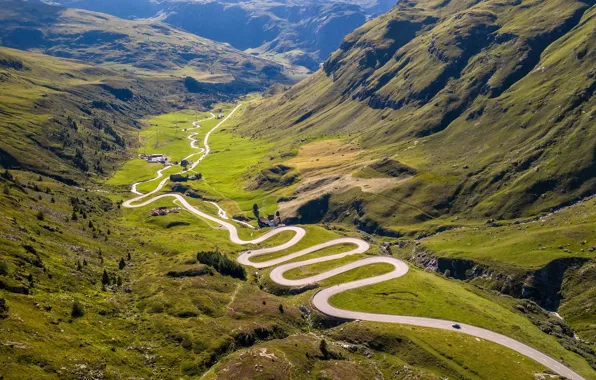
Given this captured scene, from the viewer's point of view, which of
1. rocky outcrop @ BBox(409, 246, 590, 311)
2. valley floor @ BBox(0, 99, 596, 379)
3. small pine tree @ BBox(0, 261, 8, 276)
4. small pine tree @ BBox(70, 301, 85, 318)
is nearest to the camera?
valley floor @ BBox(0, 99, 596, 379)

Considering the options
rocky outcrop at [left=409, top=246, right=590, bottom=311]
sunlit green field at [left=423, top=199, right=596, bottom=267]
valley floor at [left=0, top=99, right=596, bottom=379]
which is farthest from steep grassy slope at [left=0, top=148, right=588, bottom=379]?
sunlit green field at [left=423, top=199, right=596, bottom=267]

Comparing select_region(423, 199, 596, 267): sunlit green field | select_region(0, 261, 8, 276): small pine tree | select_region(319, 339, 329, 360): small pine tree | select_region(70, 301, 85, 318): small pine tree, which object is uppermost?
select_region(0, 261, 8, 276): small pine tree

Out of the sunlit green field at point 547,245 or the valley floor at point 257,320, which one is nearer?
the valley floor at point 257,320

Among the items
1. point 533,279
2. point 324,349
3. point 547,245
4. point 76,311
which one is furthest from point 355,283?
point 547,245

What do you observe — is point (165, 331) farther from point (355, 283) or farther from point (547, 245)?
point (547, 245)

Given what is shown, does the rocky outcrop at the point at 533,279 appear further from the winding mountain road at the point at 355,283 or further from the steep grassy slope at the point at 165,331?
the steep grassy slope at the point at 165,331

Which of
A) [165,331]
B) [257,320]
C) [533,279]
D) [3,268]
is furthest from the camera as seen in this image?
[533,279]

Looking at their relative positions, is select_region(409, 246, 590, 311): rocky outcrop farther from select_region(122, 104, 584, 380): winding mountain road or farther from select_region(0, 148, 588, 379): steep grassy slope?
select_region(0, 148, 588, 379): steep grassy slope

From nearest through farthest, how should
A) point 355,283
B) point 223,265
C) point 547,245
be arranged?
point 355,283, point 223,265, point 547,245

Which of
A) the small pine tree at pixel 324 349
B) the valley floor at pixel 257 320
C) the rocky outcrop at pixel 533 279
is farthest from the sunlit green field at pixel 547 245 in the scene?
the small pine tree at pixel 324 349
